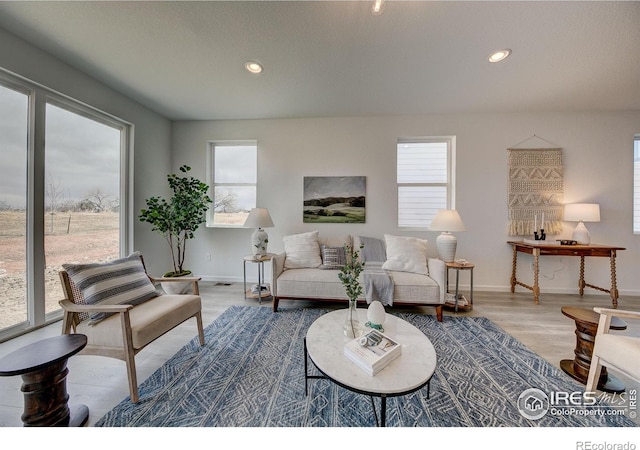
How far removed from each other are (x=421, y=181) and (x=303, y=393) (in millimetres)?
3237

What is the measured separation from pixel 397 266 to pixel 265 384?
1887mm

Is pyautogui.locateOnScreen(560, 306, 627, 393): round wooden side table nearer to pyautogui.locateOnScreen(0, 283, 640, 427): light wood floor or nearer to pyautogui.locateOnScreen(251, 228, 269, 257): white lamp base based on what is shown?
pyautogui.locateOnScreen(0, 283, 640, 427): light wood floor

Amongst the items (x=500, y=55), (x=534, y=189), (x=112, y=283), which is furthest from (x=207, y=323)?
(x=534, y=189)

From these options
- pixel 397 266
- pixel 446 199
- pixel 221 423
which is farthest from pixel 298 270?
pixel 446 199

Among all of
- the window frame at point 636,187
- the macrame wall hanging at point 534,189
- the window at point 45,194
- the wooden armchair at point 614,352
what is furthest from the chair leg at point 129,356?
the window frame at point 636,187

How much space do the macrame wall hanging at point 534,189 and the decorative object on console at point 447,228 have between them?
1.21 m

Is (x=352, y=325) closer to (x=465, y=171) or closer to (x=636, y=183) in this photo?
(x=465, y=171)

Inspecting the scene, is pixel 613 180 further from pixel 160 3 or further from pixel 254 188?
pixel 160 3

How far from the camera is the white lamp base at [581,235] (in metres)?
3.04

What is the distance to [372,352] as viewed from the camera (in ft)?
3.89

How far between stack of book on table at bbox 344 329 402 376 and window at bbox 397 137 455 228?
2.60 meters

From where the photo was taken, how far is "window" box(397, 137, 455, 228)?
3.58 m

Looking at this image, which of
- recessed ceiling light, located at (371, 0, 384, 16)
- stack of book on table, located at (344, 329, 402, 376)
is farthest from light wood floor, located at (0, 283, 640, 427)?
recessed ceiling light, located at (371, 0, 384, 16)

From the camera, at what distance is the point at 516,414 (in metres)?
1.29
